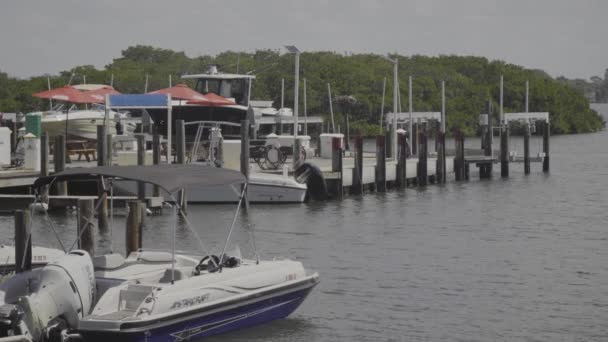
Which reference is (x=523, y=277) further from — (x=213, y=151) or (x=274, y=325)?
(x=213, y=151)

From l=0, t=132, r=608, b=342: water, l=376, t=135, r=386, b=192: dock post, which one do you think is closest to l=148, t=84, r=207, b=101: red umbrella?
l=0, t=132, r=608, b=342: water

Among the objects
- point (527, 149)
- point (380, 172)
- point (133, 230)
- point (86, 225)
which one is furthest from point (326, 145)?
point (86, 225)

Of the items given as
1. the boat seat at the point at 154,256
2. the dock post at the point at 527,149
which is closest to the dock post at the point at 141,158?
the boat seat at the point at 154,256

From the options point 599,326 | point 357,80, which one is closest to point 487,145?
point 599,326

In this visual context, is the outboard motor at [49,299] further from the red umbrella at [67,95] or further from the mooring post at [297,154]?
the mooring post at [297,154]

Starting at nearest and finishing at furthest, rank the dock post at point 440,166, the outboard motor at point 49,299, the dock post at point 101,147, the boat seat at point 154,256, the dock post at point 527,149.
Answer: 1. the outboard motor at point 49,299
2. the boat seat at point 154,256
3. the dock post at point 101,147
4. the dock post at point 440,166
5. the dock post at point 527,149

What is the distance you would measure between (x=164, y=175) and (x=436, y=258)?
11186mm

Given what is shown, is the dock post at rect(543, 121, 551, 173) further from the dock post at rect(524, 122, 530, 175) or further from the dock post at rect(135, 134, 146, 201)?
the dock post at rect(135, 134, 146, 201)

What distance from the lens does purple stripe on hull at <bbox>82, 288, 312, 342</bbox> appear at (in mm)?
17172

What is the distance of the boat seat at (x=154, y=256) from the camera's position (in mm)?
20016

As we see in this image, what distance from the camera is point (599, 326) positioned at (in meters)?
21.4

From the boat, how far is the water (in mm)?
669

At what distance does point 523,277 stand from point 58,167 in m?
13.0

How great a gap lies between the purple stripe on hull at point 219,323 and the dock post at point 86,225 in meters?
4.26
